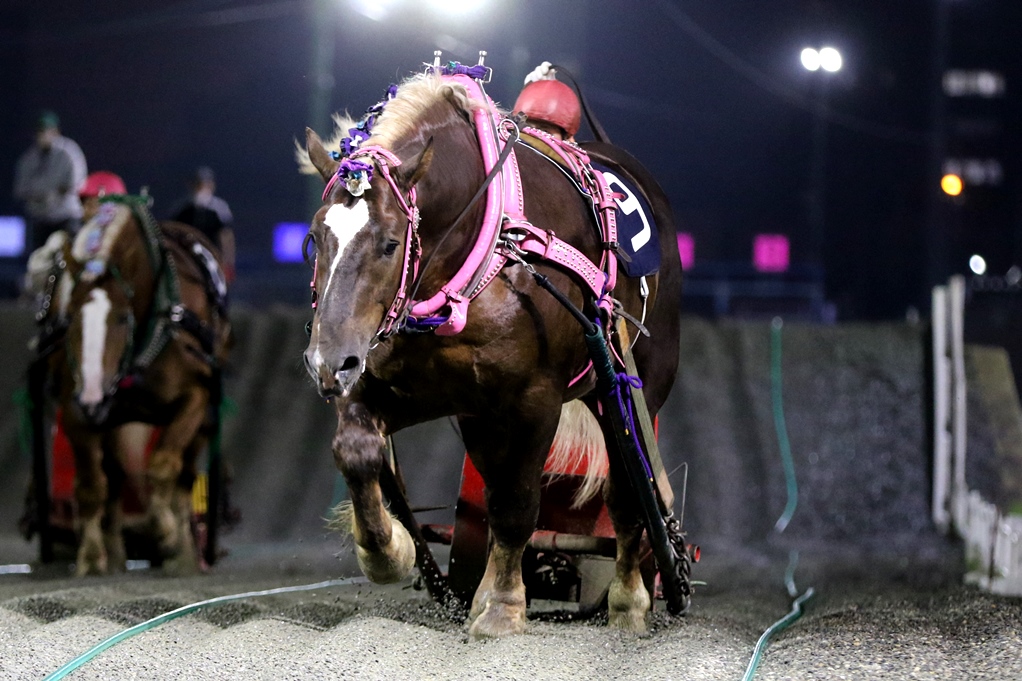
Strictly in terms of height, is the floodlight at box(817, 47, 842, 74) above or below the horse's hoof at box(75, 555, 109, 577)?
above

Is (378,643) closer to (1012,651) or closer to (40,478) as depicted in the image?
(1012,651)

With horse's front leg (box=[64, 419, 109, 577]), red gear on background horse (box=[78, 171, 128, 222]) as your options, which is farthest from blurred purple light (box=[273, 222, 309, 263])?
horse's front leg (box=[64, 419, 109, 577])

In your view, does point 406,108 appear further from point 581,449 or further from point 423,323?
point 581,449

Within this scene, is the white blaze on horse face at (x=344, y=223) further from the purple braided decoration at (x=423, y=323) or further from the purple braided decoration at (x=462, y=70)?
the purple braided decoration at (x=462, y=70)

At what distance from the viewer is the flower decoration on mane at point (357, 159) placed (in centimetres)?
297

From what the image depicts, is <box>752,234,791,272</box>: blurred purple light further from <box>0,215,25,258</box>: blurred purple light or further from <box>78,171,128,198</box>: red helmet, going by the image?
<box>0,215,25,258</box>: blurred purple light

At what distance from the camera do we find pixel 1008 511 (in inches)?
276

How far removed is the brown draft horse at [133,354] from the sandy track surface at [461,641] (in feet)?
4.43

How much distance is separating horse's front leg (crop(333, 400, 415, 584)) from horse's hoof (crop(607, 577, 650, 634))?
87 centimetres

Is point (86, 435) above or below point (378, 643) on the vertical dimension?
above

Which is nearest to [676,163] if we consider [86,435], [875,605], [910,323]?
[910,323]

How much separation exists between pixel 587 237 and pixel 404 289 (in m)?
0.87

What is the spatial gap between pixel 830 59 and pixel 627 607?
7.82 metres

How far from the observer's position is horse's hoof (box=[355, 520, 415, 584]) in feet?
10.9
